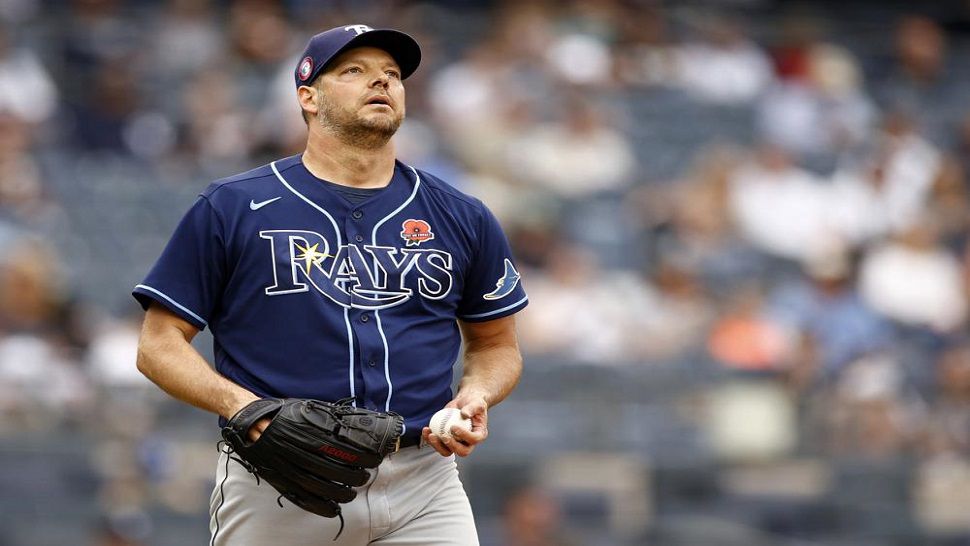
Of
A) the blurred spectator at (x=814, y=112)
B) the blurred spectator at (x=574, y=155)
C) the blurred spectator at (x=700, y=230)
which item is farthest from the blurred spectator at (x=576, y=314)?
the blurred spectator at (x=814, y=112)

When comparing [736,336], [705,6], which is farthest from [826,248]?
[705,6]

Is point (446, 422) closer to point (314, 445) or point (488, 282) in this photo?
point (314, 445)

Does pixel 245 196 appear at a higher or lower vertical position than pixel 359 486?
higher

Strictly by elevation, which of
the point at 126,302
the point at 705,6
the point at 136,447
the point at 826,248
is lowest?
the point at 136,447

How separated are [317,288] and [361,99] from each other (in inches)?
20.1

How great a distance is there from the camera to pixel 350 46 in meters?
3.96

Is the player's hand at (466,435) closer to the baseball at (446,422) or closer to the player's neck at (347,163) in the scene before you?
the baseball at (446,422)

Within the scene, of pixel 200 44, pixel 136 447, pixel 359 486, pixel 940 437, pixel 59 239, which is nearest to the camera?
pixel 359 486

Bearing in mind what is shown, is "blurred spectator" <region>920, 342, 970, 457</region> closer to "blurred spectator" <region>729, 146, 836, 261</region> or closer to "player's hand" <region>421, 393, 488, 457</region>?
"blurred spectator" <region>729, 146, 836, 261</region>

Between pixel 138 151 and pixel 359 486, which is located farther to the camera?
pixel 138 151

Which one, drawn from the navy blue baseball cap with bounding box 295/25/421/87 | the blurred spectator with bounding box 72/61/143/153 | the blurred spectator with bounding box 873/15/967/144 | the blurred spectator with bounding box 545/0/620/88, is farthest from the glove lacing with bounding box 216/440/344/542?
the blurred spectator with bounding box 873/15/967/144

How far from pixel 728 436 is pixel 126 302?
3.83 m

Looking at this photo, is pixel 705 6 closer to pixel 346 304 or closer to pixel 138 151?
pixel 138 151

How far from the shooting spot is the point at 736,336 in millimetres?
9414
